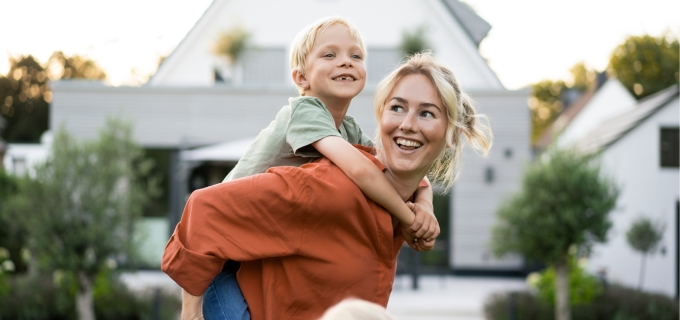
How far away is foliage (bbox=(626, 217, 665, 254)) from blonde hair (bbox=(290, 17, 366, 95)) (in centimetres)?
1098

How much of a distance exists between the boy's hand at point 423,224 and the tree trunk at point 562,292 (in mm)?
7524

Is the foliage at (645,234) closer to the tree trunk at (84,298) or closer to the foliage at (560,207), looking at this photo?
the foliage at (560,207)

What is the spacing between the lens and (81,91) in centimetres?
1600

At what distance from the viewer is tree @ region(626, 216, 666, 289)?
11867 millimetres

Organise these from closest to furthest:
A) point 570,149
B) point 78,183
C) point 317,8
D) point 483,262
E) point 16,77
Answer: point 78,183 < point 570,149 < point 483,262 < point 317,8 < point 16,77

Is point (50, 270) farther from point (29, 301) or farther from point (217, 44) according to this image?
point (217, 44)

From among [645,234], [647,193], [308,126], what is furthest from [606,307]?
[308,126]

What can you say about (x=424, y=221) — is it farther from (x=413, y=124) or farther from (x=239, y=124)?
(x=239, y=124)

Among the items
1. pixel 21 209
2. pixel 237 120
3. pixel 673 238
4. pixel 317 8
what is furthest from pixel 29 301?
pixel 317 8

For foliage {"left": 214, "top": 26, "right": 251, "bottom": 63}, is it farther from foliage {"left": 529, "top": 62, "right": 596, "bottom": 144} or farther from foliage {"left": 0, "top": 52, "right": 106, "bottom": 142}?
foliage {"left": 529, "top": 62, "right": 596, "bottom": 144}

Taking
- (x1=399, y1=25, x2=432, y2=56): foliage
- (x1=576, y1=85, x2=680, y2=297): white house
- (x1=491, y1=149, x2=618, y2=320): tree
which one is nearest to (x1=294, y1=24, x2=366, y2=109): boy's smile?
(x1=491, y1=149, x2=618, y2=320): tree

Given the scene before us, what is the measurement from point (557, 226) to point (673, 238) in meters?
4.35

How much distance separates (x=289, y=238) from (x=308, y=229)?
0.16 ft

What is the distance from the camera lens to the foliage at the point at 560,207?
Answer: 8.89 metres
